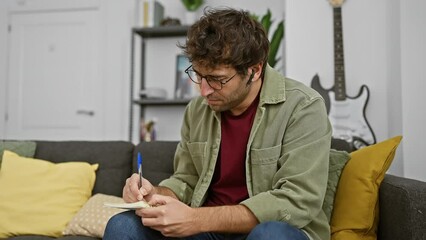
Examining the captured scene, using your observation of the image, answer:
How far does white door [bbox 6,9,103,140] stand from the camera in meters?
3.83

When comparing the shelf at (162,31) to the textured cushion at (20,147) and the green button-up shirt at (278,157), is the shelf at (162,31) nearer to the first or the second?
the textured cushion at (20,147)

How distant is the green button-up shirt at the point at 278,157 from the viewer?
3.61ft

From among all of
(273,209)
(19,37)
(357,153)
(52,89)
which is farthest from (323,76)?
(19,37)

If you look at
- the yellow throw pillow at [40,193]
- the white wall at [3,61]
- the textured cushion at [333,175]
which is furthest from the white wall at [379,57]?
the white wall at [3,61]

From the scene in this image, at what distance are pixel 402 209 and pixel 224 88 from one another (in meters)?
0.59

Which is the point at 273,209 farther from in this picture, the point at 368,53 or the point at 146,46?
the point at 146,46

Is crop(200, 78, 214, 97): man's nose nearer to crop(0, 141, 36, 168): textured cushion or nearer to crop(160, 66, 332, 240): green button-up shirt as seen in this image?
crop(160, 66, 332, 240): green button-up shirt

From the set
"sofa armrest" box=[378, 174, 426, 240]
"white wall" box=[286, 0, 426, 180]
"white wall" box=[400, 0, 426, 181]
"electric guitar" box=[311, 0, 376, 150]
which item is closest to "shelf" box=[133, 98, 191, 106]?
"white wall" box=[286, 0, 426, 180]

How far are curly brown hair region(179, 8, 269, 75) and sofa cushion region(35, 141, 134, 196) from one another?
2.98 ft

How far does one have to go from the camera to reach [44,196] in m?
1.84

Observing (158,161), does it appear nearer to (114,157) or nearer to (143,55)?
(114,157)

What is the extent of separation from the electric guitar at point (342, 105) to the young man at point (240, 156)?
4.01 ft

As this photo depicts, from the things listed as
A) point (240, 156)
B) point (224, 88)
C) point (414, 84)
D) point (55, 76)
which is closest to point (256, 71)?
point (224, 88)

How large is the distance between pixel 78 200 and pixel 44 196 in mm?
144
